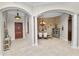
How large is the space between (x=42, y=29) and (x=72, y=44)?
67 cm

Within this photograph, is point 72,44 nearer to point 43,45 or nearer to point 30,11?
point 43,45

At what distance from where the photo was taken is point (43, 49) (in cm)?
218

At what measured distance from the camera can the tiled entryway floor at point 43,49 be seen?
2137 millimetres

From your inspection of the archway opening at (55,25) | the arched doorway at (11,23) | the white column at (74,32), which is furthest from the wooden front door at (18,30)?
the white column at (74,32)

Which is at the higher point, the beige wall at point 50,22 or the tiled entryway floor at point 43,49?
the beige wall at point 50,22

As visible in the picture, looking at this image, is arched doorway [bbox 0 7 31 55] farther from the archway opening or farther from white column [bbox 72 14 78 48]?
white column [bbox 72 14 78 48]

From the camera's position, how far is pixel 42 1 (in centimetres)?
211

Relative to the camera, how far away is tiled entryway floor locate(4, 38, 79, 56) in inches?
84.1

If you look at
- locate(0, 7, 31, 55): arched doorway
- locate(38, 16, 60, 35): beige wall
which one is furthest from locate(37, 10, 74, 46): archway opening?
locate(0, 7, 31, 55): arched doorway

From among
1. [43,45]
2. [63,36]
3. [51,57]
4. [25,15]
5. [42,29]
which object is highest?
[25,15]

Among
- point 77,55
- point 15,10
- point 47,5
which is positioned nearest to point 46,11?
point 47,5

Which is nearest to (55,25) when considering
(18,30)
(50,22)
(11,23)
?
(50,22)

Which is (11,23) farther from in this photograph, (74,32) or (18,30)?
(74,32)

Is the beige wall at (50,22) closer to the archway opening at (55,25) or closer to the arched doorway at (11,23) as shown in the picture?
the archway opening at (55,25)
